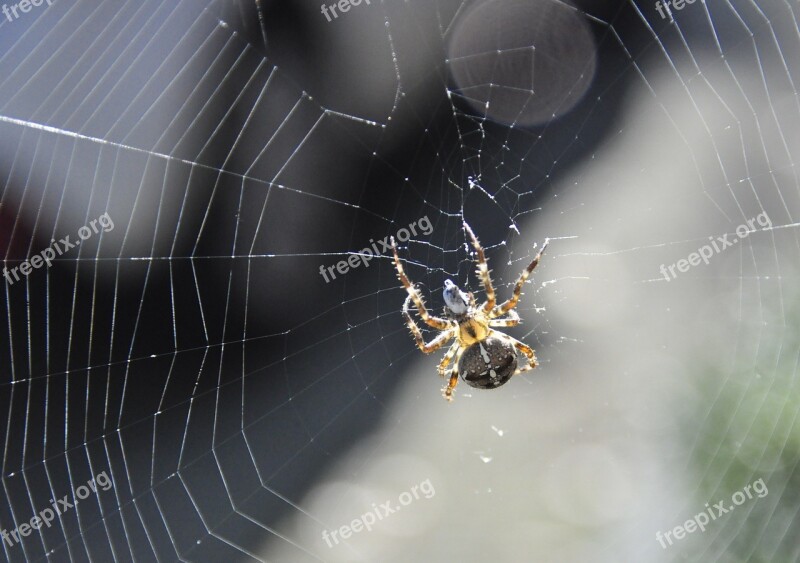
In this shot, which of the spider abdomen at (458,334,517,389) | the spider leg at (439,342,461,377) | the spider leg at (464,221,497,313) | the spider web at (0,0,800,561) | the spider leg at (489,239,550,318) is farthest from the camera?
the spider web at (0,0,800,561)

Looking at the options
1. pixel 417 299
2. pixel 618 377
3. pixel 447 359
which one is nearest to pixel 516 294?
pixel 417 299

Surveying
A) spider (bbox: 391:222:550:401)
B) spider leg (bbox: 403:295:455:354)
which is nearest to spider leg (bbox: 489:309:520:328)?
spider (bbox: 391:222:550:401)

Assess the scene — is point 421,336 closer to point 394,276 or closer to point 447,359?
point 447,359

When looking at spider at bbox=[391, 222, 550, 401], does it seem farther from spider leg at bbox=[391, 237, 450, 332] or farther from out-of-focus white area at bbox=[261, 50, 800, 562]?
out-of-focus white area at bbox=[261, 50, 800, 562]

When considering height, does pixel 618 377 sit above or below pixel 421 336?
below

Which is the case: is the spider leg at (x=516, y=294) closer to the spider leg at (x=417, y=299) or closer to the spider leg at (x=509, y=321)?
the spider leg at (x=509, y=321)

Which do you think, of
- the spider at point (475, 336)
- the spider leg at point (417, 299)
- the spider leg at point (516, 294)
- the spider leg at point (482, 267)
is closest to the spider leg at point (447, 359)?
the spider at point (475, 336)
